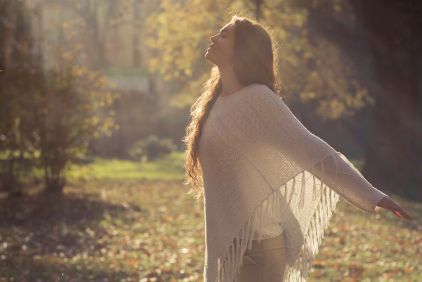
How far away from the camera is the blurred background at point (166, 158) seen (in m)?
10.4

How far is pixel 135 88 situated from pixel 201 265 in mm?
40675

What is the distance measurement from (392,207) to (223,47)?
117 centimetres

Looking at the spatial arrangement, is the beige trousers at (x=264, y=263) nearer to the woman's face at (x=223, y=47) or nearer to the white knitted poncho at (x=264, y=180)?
the white knitted poncho at (x=264, y=180)

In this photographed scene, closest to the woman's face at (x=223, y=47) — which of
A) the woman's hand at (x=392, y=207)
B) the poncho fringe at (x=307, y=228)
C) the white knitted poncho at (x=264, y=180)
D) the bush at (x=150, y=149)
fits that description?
the white knitted poncho at (x=264, y=180)

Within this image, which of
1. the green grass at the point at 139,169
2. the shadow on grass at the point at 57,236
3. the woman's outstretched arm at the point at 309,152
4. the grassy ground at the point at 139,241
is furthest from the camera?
the green grass at the point at 139,169

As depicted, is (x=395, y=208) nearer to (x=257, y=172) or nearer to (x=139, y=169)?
(x=257, y=172)

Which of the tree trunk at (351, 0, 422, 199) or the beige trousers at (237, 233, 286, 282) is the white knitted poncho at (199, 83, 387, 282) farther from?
the tree trunk at (351, 0, 422, 199)

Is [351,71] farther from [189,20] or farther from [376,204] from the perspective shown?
[376,204]

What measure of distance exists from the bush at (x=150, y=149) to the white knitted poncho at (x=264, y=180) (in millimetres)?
34913

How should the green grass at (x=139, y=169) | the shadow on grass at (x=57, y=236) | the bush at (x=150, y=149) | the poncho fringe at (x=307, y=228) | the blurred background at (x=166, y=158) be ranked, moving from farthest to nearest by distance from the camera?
1. the bush at (x=150, y=149)
2. the green grass at (x=139, y=169)
3. the blurred background at (x=166, y=158)
4. the shadow on grass at (x=57, y=236)
5. the poncho fringe at (x=307, y=228)

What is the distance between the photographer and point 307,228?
4328 millimetres

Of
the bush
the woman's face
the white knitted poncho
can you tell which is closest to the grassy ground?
the white knitted poncho

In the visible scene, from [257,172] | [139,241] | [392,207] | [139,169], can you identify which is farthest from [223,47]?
[139,169]

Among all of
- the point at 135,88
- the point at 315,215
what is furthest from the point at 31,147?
the point at 135,88
